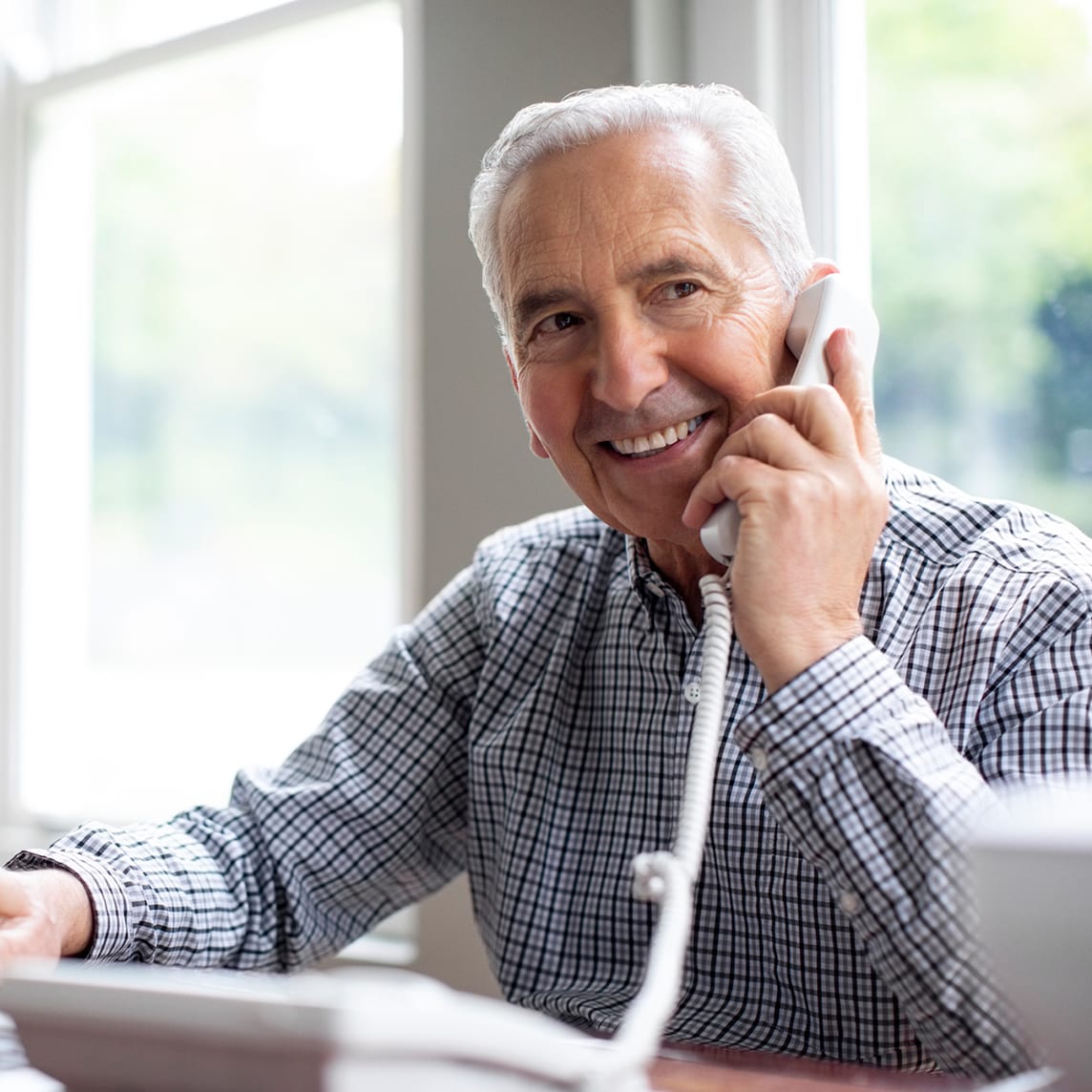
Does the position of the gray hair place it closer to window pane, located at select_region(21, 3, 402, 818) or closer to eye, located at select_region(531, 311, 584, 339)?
eye, located at select_region(531, 311, 584, 339)

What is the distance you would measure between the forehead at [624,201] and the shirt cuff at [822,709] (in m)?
0.40

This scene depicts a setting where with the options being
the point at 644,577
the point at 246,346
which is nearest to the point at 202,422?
the point at 246,346

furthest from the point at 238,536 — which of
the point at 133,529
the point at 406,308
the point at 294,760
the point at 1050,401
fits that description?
the point at 1050,401

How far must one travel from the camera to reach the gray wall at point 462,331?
1708 millimetres

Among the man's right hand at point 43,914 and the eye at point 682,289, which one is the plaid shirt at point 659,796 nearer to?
Result: the man's right hand at point 43,914

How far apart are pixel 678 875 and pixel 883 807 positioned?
164 mm

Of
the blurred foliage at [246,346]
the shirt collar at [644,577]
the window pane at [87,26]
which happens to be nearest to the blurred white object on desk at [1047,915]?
the shirt collar at [644,577]

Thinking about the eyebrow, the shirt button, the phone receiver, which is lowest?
the shirt button

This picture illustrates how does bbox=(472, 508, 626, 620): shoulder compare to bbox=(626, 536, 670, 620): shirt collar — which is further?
bbox=(472, 508, 626, 620): shoulder

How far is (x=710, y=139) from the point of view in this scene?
1092 millimetres

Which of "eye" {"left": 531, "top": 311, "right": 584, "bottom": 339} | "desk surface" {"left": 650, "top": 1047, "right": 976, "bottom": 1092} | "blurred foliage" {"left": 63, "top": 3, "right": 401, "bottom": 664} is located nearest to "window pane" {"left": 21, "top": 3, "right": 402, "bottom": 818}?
"blurred foliage" {"left": 63, "top": 3, "right": 401, "bottom": 664}

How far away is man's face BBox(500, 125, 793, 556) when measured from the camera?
41.6 inches

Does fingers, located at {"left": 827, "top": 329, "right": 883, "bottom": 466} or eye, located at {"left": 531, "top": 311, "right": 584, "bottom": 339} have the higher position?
eye, located at {"left": 531, "top": 311, "right": 584, "bottom": 339}

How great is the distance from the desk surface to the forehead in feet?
2.05
